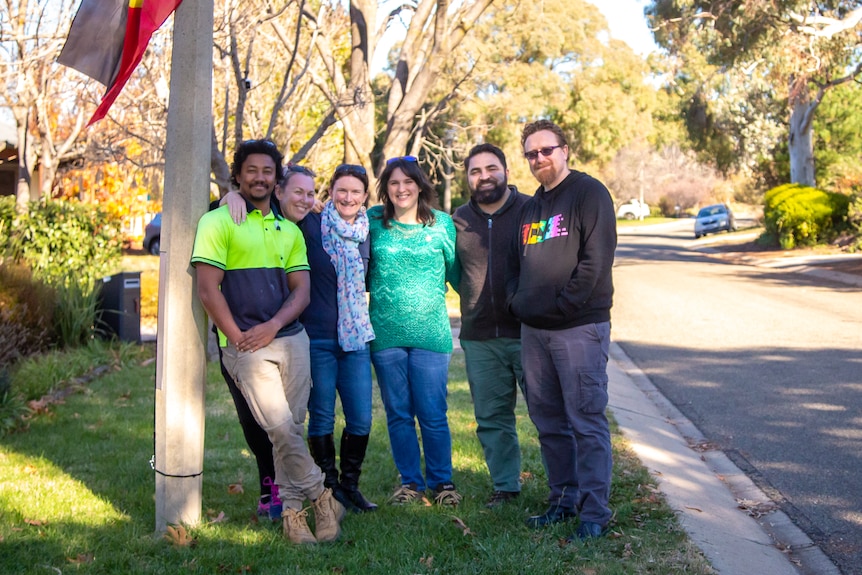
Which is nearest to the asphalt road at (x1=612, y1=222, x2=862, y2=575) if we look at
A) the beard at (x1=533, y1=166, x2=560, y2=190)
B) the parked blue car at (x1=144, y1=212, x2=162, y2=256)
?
the beard at (x1=533, y1=166, x2=560, y2=190)

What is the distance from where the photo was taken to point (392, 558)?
15.0ft

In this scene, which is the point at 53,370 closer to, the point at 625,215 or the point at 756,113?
the point at 756,113

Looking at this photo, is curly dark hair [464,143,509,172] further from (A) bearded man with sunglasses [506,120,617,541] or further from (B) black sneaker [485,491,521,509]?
(B) black sneaker [485,491,521,509]

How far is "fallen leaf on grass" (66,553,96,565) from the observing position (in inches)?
175

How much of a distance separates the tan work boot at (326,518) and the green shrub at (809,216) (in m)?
28.7

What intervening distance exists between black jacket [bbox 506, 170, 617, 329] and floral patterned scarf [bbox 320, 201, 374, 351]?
2.85ft

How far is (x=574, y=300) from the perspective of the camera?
4.77 metres

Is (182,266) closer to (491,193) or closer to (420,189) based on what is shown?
(420,189)

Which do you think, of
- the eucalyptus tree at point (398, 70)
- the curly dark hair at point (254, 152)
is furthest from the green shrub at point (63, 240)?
the curly dark hair at point (254, 152)

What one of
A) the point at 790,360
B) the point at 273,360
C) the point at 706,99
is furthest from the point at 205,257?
the point at 706,99

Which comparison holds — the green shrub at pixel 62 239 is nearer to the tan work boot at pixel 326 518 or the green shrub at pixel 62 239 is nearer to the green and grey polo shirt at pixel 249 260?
the green and grey polo shirt at pixel 249 260

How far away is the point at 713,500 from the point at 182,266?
12.1 ft

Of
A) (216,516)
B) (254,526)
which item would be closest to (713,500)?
(254,526)

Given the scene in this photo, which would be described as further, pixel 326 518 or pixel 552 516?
pixel 552 516
